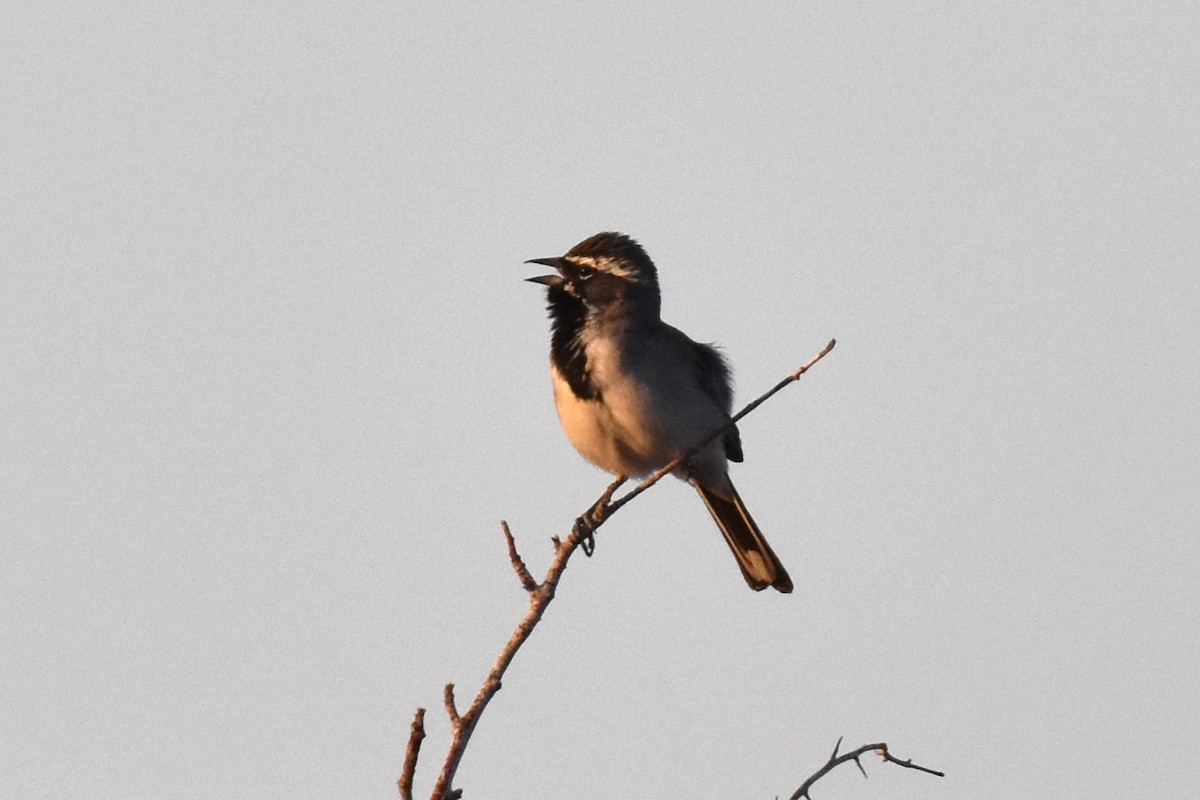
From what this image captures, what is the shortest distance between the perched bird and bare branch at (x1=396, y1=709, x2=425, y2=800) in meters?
5.78

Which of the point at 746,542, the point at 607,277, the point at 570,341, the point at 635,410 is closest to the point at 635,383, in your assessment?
the point at 635,410

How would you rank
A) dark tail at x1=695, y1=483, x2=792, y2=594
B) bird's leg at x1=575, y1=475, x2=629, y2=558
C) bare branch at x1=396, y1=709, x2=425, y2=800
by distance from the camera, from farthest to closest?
dark tail at x1=695, y1=483, x2=792, y2=594 → bird's leg at x1=575, y1=475, x2=629, y2=558 → bare branch at x1=396, y1=709, x2=425, y2=800

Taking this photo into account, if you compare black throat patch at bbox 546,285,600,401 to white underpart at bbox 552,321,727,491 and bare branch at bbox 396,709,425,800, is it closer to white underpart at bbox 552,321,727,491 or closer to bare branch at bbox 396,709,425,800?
white underpart at bbox 552,321,727,491

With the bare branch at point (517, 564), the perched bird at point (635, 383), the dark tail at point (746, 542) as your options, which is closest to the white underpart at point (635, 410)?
the perched bird at point (635, 383)

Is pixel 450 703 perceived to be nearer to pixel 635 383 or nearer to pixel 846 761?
pixel 846 761

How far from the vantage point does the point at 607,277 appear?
41.0 feet

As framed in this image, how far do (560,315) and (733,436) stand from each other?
178 centimetres

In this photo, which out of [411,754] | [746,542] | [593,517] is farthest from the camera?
[746,542]

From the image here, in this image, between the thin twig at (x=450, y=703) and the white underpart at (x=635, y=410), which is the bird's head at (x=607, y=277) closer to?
the white underpart at (x=635, y=410)

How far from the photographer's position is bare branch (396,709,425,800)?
584 centimetres

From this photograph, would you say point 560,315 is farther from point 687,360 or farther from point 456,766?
point 456,766

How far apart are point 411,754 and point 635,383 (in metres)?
5.94

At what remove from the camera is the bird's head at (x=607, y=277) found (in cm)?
1235

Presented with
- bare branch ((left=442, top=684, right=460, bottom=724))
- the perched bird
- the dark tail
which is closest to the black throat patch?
the perched bird
